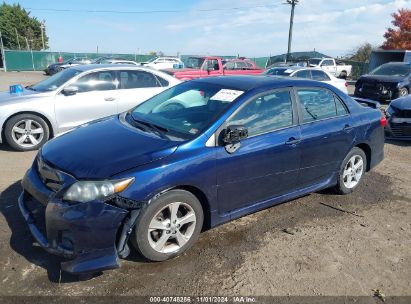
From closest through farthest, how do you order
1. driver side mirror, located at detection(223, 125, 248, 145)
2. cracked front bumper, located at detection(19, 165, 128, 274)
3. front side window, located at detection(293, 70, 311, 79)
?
cracked front bumper, located at detection(19, 165, 128, 274) < driver side mirror, located at detection(223, 125, 248, 145) < front side window, located at detection(293, 70, 311, 79)

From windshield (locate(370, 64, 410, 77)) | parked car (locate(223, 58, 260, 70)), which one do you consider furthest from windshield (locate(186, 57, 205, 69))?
windshield (locate(370, 64, 410, 77))

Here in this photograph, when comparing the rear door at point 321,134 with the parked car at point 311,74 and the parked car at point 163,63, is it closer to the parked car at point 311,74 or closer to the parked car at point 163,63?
the parked car at point 311,74

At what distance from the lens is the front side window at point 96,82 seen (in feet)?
22.8

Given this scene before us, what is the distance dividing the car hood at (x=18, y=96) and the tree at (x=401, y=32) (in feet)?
145

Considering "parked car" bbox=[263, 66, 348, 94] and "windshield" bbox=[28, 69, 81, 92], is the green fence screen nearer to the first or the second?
"parked car" bbox=[263, 66, 348, 94]

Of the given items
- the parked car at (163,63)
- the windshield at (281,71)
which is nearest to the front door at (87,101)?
the windshield at (281,71)

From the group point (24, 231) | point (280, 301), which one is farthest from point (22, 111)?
point (280, 301)

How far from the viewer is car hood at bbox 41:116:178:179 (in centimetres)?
304

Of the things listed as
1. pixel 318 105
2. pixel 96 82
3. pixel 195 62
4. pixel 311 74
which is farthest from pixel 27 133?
pixel 195 62

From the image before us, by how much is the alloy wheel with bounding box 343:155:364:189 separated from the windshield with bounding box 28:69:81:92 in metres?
5.11

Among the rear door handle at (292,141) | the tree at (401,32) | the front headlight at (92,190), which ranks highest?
the tree at (401,32)

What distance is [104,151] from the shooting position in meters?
3.28

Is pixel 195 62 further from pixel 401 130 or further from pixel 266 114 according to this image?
pixel 266 114

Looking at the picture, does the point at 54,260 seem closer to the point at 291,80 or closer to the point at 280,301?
the point at 280,301
